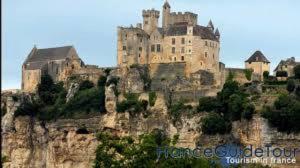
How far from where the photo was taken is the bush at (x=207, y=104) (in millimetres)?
47756

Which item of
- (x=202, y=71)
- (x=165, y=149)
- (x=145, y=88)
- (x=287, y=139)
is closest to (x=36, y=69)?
(x=145, y=88)

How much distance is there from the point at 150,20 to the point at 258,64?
876 centimetres

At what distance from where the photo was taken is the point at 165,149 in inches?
1277

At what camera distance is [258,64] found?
180ft

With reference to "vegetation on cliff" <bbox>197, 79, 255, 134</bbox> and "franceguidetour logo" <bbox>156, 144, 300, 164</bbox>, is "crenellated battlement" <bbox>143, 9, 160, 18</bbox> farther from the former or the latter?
"franceguidetour logo" <bbox>156, 144, 300, 164</bbox>

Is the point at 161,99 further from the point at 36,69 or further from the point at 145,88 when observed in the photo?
the point at 36,69

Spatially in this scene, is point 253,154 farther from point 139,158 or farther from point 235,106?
point 139,158

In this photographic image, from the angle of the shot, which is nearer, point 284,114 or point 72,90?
point 284,114

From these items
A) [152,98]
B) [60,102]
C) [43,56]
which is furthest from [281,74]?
[43,56]

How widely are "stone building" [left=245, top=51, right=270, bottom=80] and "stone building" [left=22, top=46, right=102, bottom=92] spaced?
10.8 meters

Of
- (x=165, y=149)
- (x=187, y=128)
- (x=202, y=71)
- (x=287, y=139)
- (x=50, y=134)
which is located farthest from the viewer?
(x=50, y=134)

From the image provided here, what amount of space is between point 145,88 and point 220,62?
5.73 m

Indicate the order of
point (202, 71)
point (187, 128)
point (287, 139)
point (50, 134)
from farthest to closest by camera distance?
point (50, 134)
point (202, 71)
point (187, 128)
point (287, 139)

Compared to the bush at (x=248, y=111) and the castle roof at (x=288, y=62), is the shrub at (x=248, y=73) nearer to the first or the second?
the castle roof at (x=288, y=62)
